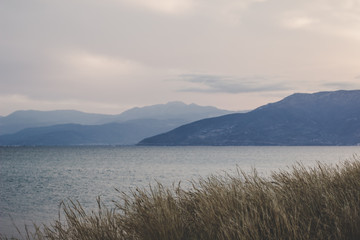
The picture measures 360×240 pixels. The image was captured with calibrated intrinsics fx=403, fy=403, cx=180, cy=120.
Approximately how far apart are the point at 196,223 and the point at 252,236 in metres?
1.41

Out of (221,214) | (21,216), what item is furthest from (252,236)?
(21,216)

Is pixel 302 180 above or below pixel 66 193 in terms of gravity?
above

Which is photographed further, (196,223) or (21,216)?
(21,216)

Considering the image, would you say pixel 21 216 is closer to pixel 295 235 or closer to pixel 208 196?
pixel 208 196

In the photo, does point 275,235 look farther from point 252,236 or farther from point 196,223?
A: point 196,223

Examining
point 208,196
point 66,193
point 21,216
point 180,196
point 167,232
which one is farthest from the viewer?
point 66,193

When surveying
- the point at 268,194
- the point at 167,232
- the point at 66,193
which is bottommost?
the point at 66,193

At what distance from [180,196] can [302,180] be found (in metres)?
2.47

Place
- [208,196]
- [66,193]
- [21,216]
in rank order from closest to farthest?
[208,196] → [21,216] → [66,193]

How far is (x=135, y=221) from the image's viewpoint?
22.6 ft

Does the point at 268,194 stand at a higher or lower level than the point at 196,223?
higher

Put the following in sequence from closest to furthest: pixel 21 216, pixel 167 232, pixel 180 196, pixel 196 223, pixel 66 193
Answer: pixel 167 232, pixel 196 223, pixel 180 196, pixel 21 216, pixel 66 193

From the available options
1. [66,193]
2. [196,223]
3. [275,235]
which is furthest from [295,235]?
[66,193]

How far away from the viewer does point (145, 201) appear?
714 centimetres
